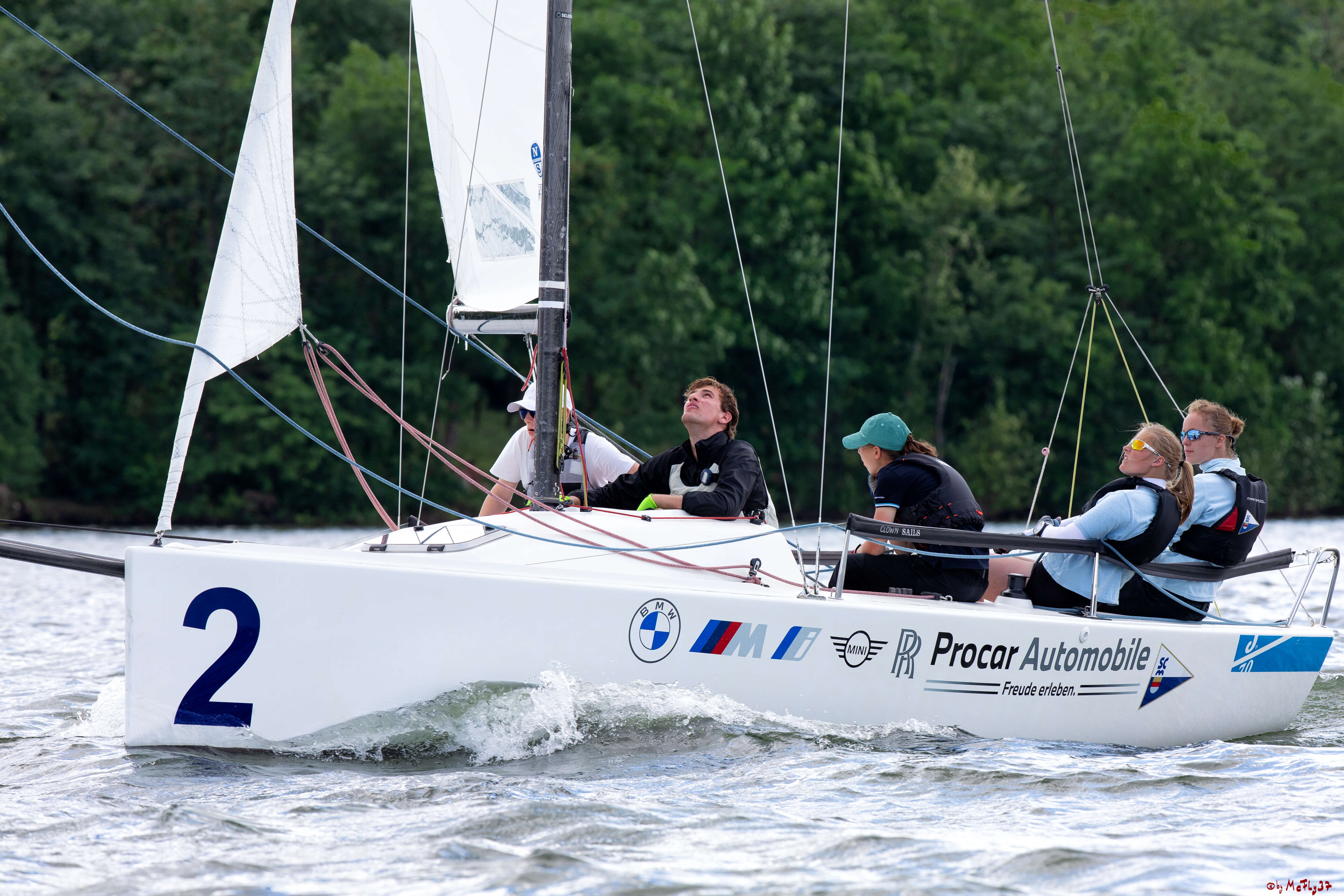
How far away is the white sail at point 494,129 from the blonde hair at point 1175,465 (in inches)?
115

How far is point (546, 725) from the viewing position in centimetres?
510

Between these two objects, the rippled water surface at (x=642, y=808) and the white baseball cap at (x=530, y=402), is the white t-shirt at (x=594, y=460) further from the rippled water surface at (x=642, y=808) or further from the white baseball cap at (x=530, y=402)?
the rippled water surface at (x=642, y=808)

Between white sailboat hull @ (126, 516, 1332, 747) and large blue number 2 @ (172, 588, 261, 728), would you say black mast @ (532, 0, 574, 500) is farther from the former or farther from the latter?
large blue number 2 @ (172, 588, 261, 728)

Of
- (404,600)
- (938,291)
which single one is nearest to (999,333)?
(938,291)

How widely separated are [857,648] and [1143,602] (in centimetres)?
165

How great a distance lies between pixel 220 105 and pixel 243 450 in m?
7.08

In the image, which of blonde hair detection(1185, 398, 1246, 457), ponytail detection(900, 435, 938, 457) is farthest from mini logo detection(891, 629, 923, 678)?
blonde hair detection(1185, 398, 1246, 457)

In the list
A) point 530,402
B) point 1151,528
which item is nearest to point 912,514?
point 1151,528

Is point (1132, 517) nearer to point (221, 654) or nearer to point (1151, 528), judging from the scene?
point (1151, 528)

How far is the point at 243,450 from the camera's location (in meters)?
26.1

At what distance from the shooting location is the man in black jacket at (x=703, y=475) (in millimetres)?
5906

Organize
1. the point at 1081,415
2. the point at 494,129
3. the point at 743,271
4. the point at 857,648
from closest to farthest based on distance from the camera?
the point at 857,648, the point at 494,129, the point at 1081,415, the point at 743,271

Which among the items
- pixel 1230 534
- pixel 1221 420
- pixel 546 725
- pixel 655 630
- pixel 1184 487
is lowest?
pixel 546 725

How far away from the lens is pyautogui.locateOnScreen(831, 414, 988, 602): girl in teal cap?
596 cm
